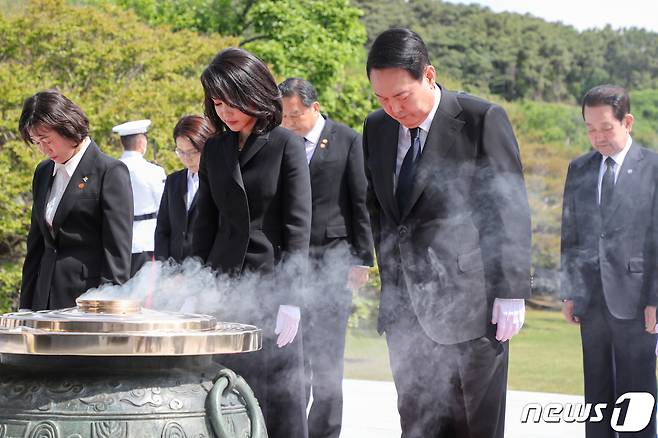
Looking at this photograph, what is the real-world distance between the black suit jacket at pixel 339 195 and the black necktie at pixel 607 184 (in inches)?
45.5

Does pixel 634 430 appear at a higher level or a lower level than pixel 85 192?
lower

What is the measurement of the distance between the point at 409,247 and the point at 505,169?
0.41m

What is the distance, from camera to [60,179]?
4688mm

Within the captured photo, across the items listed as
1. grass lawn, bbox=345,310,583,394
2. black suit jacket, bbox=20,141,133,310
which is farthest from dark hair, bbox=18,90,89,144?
grass lawn, bbox=345,310,583,394

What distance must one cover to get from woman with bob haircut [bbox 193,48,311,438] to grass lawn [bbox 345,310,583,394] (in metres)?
5.95

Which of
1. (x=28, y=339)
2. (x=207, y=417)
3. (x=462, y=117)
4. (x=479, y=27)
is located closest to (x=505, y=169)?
(x=462, y=117)

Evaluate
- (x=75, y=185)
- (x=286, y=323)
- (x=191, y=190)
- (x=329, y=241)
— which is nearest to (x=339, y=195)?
(x=329, y=241)

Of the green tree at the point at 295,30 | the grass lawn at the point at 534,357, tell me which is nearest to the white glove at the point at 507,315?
the grass lawn at the point at 534,357

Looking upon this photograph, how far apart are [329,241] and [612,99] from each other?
148cm

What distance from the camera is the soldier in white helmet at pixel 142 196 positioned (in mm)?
6551

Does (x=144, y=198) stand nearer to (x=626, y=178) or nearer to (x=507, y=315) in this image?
(x=626, y=178)

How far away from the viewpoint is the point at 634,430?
467 centimetres

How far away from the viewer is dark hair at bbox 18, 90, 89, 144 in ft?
14.6

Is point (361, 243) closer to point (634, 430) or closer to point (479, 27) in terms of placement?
point (634, 430)
